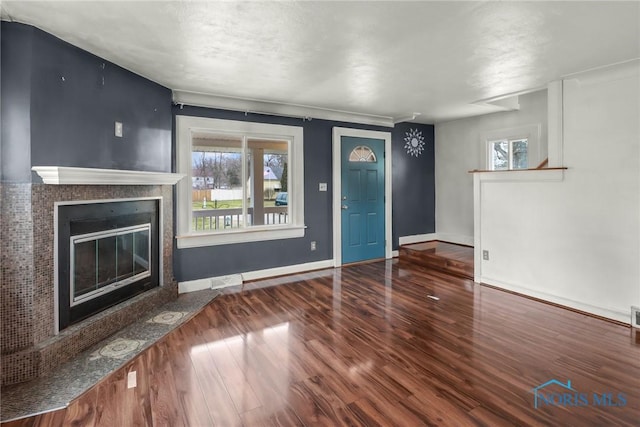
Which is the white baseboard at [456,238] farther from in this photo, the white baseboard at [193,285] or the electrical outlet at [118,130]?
the electrical outlet at [118,130]

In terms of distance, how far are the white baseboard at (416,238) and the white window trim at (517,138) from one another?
4.95 ft

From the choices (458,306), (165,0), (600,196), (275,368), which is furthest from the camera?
(458,306)

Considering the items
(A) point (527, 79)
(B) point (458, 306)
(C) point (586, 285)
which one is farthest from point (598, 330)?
(A) point (527, 79)

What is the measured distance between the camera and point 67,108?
2525 millimetres

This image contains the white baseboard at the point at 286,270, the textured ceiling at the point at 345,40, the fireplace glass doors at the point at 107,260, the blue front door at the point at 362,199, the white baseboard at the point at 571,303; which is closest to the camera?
the textured ceiling at the point at 345,40

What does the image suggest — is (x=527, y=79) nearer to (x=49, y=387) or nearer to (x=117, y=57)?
(x=117, y=57)

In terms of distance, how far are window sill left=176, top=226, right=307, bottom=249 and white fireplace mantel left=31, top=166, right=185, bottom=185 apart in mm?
809

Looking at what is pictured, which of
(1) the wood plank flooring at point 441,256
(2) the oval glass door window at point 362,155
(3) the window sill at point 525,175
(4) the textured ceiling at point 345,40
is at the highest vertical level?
(4) the textured ceiling at point 345,40

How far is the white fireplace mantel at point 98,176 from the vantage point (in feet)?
7.43

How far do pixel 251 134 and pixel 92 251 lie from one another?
91.3 inches

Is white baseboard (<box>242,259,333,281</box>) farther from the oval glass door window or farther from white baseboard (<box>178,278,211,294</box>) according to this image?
the oval glass door window

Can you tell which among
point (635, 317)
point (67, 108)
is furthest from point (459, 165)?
point (67, 108)

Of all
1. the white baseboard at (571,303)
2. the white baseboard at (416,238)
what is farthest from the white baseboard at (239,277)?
the white baseboard at (571,303)

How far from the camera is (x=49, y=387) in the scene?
2115mm
